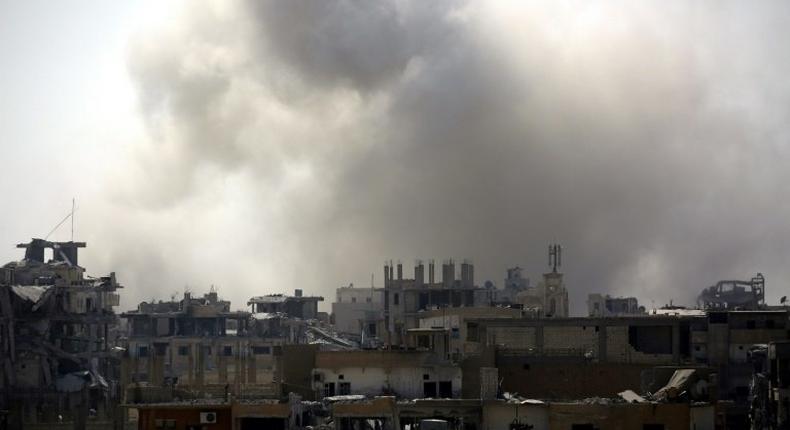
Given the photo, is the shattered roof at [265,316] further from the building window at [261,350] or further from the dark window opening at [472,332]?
the dark window opening at [472,332]

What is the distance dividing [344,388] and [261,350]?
57.1 m

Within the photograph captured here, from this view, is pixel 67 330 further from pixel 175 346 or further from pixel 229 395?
pixel 229 395

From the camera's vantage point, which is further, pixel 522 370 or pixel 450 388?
pixel 522 370

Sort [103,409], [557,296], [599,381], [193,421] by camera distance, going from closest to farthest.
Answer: [193,421]
[599,381]
[103,409]
[557,296]

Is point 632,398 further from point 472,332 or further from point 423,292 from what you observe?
point 423,292

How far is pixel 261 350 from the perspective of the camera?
14488 cm

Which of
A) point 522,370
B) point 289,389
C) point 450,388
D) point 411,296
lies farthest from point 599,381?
point 411,296

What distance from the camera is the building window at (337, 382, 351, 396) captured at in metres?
88.3

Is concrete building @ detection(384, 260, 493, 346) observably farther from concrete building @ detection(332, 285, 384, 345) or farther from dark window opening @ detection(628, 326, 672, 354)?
dark window opening @ detection(628, 326, 672, 354)

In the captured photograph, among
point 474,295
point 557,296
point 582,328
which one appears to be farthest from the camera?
point 474,295

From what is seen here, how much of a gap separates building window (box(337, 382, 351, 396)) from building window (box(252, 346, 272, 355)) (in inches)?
2208

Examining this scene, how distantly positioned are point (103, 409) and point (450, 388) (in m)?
35.3

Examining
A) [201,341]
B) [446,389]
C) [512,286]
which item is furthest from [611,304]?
[446,389]

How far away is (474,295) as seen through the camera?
5871 inches
